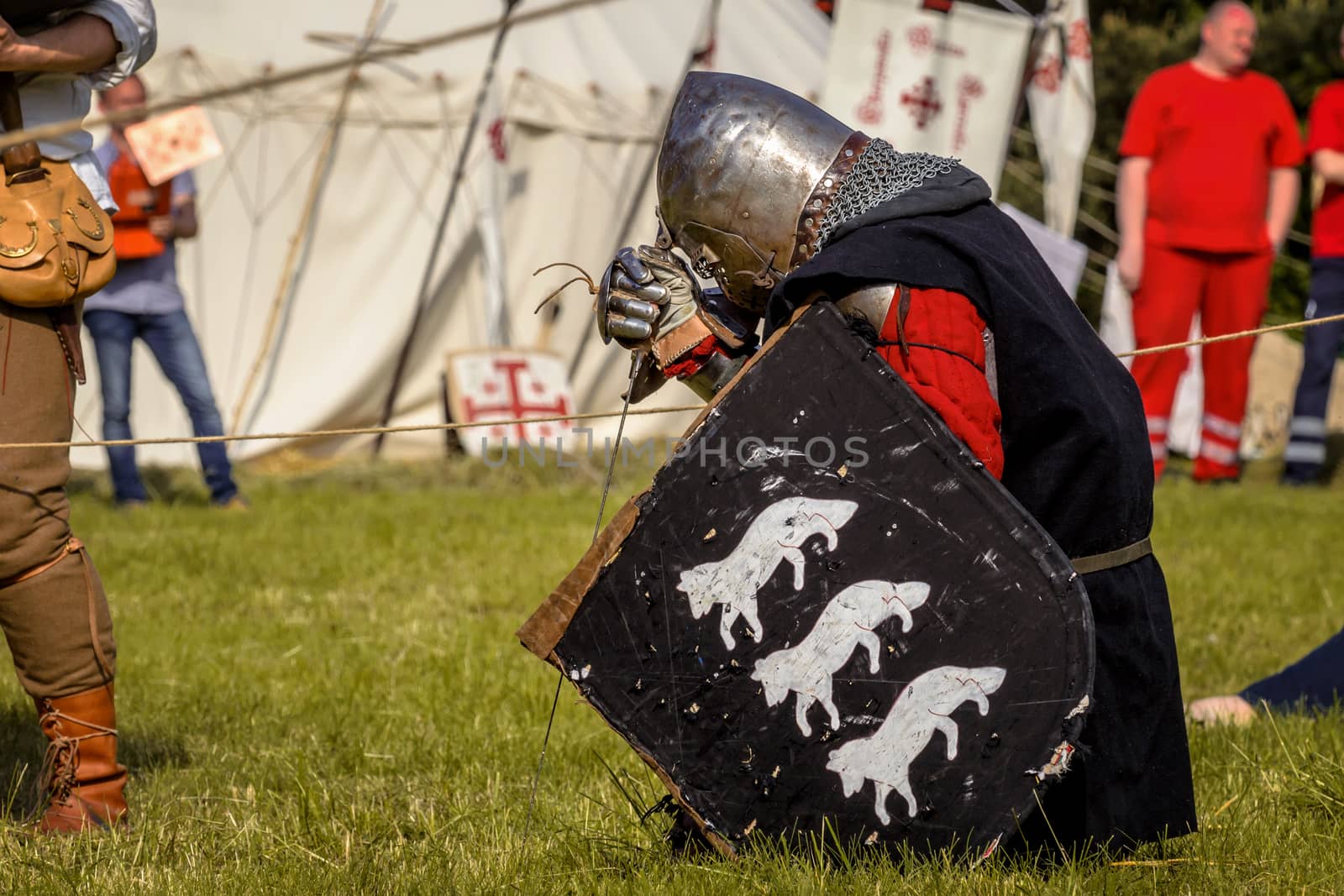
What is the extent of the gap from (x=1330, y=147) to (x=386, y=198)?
4931mm

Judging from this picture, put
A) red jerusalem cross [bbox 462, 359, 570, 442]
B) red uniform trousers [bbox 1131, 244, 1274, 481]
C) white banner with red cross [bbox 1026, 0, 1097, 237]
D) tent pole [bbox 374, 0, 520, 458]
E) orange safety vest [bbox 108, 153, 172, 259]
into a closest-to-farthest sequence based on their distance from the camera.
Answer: orange safety vest [bbox 108, 153, 172, 259] → red uniform trousers [bbox 1131, 244, 1274, 481] → red jerusalem cross [bbox 462, 359, 570, 442] → tent pole [bbox 374, 0, 520, 458] → white banner with red cross [bbox 1026, 0, 1097, 237]

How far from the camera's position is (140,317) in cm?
604

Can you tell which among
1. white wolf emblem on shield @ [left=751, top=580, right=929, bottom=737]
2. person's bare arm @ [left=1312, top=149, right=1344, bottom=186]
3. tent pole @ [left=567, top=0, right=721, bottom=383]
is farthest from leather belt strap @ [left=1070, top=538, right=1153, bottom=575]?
tent pole @ [left=567, top=0, right=721, bottom=383]

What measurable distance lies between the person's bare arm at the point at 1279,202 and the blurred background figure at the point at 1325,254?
0.12 m

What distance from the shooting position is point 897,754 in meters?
2.00

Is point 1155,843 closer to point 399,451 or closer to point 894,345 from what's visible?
point 894,345

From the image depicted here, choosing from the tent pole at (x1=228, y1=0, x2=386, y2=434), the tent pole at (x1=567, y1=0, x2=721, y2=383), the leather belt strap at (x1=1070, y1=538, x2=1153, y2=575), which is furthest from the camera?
the tent pole at (x1=567, y1=0, x2=721, y2=383)

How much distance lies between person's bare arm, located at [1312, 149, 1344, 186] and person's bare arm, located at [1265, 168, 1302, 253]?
21cm

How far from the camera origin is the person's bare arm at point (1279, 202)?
6957 millimetres

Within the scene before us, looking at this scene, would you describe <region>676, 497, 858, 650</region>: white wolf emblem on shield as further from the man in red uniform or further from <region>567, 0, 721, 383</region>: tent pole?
<region>567, 0, 721, 383</region>: tent pole

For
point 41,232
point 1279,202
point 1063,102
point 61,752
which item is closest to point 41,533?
point 61,752

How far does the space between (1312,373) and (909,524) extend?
18.9 ft

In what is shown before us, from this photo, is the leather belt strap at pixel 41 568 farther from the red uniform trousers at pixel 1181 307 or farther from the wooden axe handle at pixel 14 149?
the red uniform trousers at pixel 1181 307

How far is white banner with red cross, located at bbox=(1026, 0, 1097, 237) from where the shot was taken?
873cm
